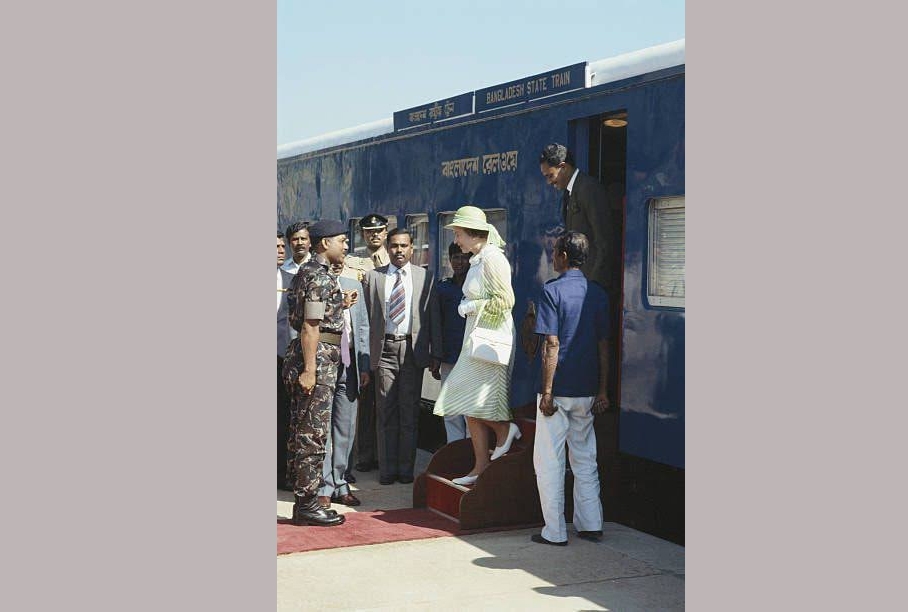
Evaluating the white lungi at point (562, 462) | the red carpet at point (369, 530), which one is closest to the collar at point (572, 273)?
the white lungi at point (562, 462)

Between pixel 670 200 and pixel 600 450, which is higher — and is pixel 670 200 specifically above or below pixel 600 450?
above

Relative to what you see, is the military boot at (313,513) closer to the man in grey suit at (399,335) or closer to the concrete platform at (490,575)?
the concrete platform at (490,575)

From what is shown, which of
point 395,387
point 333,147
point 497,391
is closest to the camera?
point 497,391

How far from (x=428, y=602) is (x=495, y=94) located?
4.18 metres

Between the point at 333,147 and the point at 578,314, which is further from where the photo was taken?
the point at 333,147

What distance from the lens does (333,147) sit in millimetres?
11320

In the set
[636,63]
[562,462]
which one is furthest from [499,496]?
[636,63]

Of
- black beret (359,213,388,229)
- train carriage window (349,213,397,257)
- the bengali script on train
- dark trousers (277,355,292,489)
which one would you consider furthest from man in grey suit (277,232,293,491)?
train carriage window (349,213,397,257)

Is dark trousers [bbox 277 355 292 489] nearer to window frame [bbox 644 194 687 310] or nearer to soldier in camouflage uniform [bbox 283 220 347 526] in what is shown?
soldier in camouflage uniform [bbox 283 220 347 526]

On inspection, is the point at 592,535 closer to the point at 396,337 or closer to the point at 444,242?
the point at 396,337

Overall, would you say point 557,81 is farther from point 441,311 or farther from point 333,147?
point 333,147

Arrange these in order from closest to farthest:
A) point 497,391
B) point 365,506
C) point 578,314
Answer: point 578,314, point 497,391, point 365,506

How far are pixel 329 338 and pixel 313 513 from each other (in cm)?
102

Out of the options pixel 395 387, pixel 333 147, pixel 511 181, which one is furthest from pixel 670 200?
pixel 333 147
